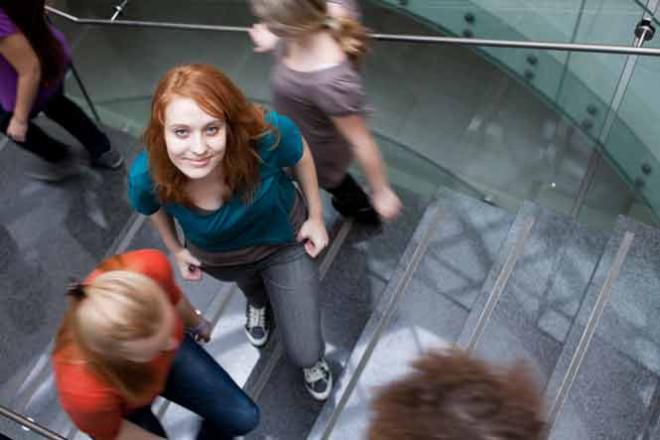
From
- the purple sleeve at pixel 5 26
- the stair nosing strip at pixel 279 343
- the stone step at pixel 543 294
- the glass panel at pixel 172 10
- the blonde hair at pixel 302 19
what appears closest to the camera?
the blonde hair at pixel 302 19

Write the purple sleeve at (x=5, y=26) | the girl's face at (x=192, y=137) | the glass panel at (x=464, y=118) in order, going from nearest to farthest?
1. the girl's face at (x=192, y=137)
2. the purple sleeve at (x=5, y=26)
3. the glass panel at (x=464, y=118)

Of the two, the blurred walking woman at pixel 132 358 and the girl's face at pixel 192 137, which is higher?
the girl's face at pixel 192 137

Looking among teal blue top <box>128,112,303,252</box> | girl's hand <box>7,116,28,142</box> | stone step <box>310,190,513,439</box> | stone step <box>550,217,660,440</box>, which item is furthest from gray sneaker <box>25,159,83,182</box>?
stone step <box>550,217,660,440</box>

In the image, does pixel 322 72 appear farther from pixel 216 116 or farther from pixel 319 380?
pixel 319 380

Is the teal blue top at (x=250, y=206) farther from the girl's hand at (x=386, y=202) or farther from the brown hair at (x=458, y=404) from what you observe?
the brown hair at (x=458, y=404)

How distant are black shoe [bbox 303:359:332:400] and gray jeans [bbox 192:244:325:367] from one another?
14 cm

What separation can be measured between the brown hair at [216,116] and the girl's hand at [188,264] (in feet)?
1.22

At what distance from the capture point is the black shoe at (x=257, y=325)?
3.30m

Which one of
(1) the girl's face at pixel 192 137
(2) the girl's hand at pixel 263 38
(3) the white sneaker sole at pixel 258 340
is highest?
(2) the girl's hand at pixel 263 38

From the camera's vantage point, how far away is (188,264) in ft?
9.26

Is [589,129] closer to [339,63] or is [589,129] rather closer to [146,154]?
[339,63]

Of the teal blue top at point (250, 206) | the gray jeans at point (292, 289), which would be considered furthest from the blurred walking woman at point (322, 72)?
the gray jeans at point (292, 289)

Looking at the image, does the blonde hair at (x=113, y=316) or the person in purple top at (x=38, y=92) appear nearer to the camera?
the blonde hair at (x=113, y=316)

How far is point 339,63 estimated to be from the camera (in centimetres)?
247
